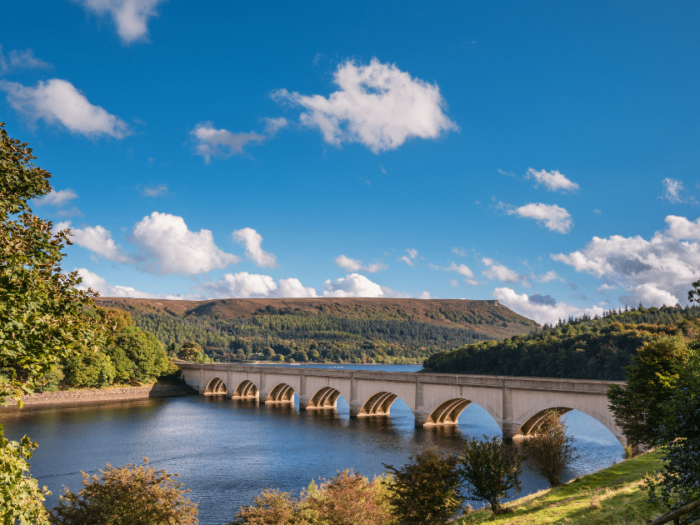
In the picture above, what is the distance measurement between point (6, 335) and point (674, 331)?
305 feet

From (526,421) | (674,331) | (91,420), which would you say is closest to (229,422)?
(91,420)

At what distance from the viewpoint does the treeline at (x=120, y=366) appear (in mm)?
82750

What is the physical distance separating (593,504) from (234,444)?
3932 centimetres

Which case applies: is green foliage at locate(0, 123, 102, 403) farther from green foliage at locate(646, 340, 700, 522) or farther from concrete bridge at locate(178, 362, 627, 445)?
concrete bridge at locate(178, 362, 627, 445)

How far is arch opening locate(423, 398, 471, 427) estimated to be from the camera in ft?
188

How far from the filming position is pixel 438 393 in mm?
55625

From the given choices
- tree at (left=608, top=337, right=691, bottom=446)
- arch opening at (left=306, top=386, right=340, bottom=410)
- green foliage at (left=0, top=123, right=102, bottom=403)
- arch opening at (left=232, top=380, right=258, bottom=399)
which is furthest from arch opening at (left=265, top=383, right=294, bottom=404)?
green foliage at (left=0, top=123, right=102, bottom=403)

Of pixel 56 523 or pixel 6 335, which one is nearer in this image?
pixel 6 335

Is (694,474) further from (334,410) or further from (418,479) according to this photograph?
(334,410)

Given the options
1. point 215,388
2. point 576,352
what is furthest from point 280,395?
point 576,352

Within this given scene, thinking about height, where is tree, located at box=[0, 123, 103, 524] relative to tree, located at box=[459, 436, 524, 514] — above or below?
above

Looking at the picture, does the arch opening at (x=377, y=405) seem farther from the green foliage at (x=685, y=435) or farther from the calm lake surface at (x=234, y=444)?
the green foliage at (x=685, y=435)

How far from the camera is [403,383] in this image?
59.6 metres

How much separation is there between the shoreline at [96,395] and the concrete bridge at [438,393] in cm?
1414
